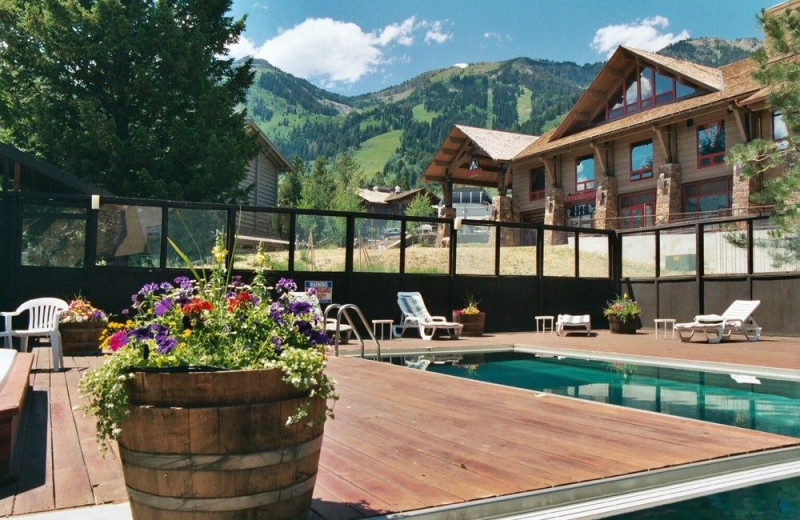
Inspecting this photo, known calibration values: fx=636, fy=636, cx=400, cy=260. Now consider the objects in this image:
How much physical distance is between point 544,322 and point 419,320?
12.7 ft

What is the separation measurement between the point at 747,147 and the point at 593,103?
13.7 metres

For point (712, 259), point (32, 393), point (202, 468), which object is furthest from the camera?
point (712, 259)

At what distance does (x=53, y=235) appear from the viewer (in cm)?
1024

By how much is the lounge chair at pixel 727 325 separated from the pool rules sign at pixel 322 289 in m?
6.68

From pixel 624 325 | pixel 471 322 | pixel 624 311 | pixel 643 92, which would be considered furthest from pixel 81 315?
pixel 643 92

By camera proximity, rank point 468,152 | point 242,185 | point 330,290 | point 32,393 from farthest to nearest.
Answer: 1. point 468,152
2. point 242,185
3. point 330,290
4. point 32,393

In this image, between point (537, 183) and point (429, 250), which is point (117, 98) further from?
point (537, 183)

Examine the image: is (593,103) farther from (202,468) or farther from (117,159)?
(202,468)

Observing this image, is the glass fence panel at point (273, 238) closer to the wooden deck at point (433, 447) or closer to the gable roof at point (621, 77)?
the wooden deck at point (433, 447)

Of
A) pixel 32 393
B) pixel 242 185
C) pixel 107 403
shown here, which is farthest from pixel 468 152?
pixel 107 403

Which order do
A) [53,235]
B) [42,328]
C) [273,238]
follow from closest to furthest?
[42,328] < [53,235] < [273,238]

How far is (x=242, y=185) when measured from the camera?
80.4 feet

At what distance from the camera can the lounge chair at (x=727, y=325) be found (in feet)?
39.2

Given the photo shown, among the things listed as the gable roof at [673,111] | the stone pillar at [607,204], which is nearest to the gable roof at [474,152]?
the gable roof at [673,111]
